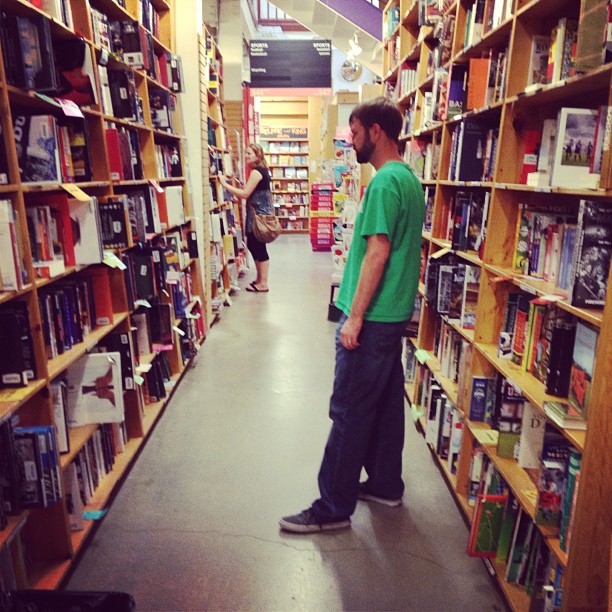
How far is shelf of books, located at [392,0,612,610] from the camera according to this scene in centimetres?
144

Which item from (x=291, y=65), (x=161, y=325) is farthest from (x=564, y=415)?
(x=291, y=65)

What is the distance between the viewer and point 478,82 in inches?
93.0

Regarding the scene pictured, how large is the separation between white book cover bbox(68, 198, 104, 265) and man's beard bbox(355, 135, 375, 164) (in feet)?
3.49

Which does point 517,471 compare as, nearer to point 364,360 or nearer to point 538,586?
point 538,586

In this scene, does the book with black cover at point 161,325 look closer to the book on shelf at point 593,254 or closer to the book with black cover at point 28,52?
the book with black cover at point 28,52

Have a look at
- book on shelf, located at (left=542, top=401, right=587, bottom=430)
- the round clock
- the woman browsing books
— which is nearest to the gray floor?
book on shelf, located at (left=542, top=401, right=587, bottom=430)

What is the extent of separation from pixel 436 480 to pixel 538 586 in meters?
0.95

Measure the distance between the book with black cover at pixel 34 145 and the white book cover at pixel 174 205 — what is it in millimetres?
1672

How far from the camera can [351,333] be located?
2025 mm

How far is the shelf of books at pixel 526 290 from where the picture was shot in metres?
1.44

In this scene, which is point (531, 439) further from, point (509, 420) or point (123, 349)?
point (123, 349)

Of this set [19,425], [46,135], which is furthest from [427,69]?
[19,425]

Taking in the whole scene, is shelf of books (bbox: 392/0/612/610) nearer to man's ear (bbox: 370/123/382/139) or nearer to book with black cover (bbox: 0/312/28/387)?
man's ear (bbox: 370/123/382/139)

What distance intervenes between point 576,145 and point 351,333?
3.15 ft
